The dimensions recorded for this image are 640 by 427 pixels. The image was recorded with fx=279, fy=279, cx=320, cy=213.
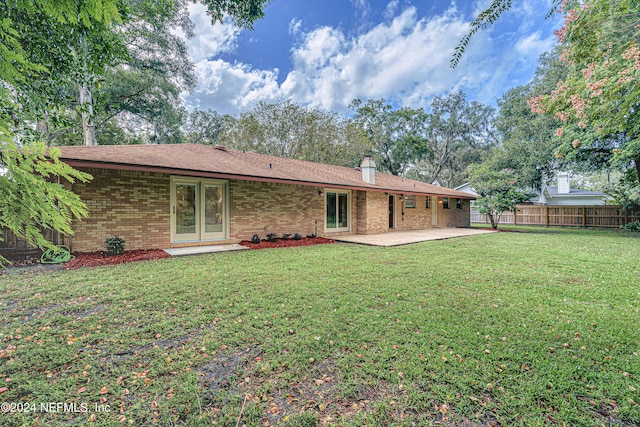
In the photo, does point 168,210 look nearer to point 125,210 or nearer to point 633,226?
point 125,210

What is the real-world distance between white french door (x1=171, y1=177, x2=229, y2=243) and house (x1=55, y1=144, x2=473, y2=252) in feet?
0.10

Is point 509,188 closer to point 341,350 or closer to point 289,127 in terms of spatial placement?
point 289,127

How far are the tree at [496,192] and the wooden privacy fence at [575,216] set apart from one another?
1.99 m

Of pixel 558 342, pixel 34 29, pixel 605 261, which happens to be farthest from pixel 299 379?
pixel 605 261

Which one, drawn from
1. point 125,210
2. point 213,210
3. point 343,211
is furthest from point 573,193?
point 125,210

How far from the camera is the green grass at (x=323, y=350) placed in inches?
78.0

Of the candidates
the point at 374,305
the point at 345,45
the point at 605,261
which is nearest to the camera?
the point at 374,305

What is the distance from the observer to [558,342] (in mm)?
2861

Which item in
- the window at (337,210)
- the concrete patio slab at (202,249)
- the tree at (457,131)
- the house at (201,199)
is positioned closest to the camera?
the house at (201,199)

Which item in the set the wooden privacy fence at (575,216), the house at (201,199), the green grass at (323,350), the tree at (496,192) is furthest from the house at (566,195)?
the green grass at (323,350)

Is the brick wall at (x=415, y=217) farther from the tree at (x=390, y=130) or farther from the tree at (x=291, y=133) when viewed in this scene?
the tree at (x=390, y=130)

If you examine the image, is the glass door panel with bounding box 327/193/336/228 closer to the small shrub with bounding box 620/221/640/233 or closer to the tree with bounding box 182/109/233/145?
the small shrub with bounding box 620/221/640/233

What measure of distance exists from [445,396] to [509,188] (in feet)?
57.0

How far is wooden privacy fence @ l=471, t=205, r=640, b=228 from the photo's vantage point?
1716 centimetres
